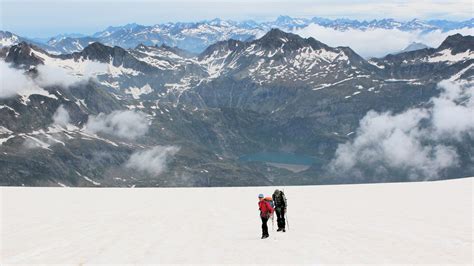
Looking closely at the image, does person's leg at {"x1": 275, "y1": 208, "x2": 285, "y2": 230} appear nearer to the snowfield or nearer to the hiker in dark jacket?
the hiker in dark jacket

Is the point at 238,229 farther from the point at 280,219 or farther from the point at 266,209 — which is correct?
the point at 266,209

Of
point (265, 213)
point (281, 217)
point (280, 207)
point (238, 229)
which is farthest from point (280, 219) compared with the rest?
→ point (238, 229)

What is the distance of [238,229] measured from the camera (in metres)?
35.3

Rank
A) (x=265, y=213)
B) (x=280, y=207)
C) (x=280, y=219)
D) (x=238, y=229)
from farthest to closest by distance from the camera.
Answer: (x=238, y=229), (x=280, y=219), (x=280, y=207), (x=265, y=213)

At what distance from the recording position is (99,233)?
3428 centimetres

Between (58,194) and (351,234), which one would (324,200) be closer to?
(351,234)

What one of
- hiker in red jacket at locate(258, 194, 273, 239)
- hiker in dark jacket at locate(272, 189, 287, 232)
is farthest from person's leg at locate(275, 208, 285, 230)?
hiker in red jacket at locate(258, 194, 273, 239)

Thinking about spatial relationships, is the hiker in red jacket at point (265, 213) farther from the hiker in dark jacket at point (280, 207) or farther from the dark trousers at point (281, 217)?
the dark trousers at point (281, 217)

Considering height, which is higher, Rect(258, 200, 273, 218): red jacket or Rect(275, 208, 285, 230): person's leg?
Rect(258, 200, 273, 218): red jacket

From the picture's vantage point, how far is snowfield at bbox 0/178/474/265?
2572 centimetres

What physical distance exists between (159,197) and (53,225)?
2250 centimetres

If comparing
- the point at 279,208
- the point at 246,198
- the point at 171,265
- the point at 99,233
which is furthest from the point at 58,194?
the point at 171,265

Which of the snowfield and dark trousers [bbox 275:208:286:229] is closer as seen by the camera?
the snowfield

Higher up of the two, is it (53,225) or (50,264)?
(50,264)
